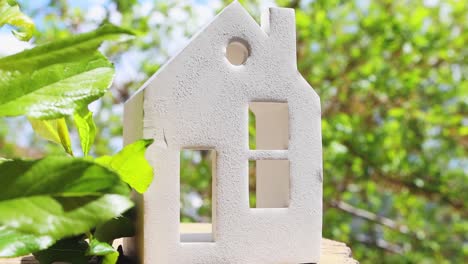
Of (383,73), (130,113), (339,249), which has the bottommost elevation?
(339,249)

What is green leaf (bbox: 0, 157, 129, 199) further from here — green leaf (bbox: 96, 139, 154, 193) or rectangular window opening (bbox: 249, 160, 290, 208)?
rectangular window opening (bbox: 249, 160, 290, 208)

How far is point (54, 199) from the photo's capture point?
0.39 meters

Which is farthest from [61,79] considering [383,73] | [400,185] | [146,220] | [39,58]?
[400,185]

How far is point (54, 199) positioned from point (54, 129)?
1.14 ft

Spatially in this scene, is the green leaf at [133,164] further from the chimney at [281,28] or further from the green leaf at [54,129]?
the chimney at [281,28]

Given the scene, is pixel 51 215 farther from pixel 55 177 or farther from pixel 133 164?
pixel 133 164

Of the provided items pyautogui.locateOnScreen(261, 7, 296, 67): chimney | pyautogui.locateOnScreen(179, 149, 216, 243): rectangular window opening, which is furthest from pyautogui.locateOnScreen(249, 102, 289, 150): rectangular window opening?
pyautogui.locateOnScreen(179, 149, 216, 243): rectangular window opening

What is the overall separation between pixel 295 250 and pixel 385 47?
172cm

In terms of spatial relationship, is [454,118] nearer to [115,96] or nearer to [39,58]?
[115,96]

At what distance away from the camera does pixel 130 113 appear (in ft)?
3.53

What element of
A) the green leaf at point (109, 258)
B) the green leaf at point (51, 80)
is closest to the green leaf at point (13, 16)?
the green leaf at point (51, 80)

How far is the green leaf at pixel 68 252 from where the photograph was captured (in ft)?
2.48

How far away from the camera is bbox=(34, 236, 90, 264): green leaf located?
754mm

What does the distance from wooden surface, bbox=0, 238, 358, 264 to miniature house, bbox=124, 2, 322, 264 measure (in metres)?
0.12
